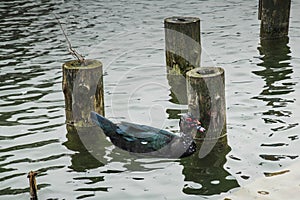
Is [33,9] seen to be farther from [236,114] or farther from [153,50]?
[236,114]

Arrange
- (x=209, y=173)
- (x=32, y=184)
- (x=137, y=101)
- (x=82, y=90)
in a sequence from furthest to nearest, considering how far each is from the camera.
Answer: (x=137, y=101), (x=82, y=90), (x=209, y=173), (x=32, y=184)

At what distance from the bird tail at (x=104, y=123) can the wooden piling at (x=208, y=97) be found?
972 mm

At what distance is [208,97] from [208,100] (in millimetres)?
39

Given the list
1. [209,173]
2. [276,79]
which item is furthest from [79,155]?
[276,79]

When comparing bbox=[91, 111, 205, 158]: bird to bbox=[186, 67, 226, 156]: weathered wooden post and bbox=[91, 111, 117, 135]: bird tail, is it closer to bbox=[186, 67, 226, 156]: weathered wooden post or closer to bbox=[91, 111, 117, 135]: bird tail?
bbox=[91, 111, 117, 135]: bird tail

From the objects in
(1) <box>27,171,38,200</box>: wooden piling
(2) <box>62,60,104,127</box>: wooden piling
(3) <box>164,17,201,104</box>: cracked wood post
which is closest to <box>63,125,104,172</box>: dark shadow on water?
(2) <box>62,60,104,127</box>: wooden piling

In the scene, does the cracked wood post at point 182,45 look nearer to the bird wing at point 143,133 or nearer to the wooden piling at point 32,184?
the bird wing at point 143,133

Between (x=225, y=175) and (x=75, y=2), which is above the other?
(x=75, y=2)

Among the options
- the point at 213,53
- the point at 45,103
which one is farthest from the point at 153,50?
the point at 45,103

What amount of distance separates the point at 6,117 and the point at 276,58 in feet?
16.8

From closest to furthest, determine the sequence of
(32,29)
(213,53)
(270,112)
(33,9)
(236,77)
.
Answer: (270,112), (236,77), (213,53), (32,29), (33,9)

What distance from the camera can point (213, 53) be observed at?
1220 centimetres

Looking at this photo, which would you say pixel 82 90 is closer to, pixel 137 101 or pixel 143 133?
pixel 143 133

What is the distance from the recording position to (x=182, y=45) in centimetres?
Answer: 965
